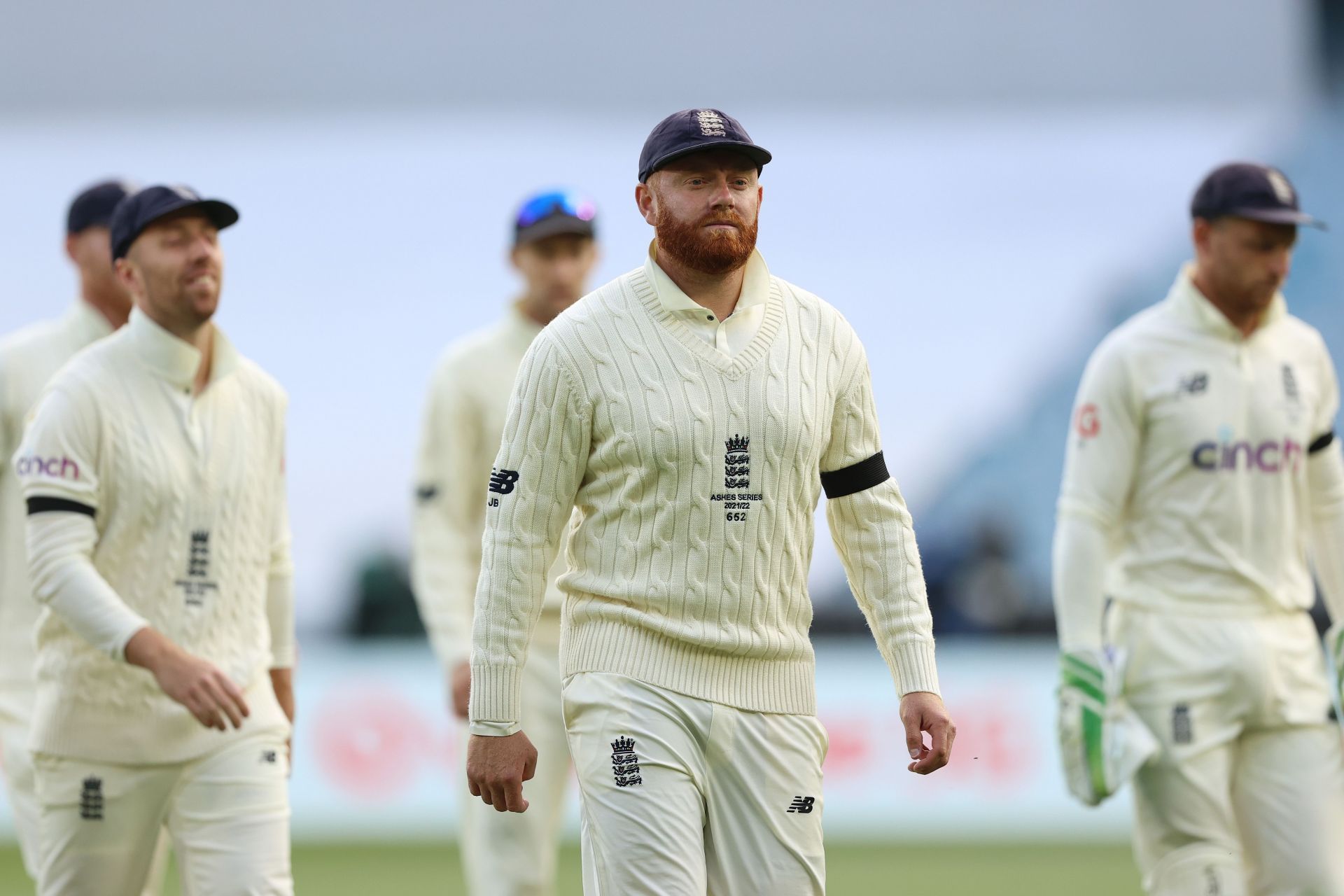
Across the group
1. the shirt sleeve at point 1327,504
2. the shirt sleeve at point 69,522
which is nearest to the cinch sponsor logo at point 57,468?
the shirt sleeve at point 69,522

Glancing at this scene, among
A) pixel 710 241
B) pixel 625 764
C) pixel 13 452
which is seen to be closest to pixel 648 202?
pixel 710 241

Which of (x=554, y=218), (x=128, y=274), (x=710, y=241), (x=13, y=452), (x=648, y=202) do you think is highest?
(x=554, y=218)

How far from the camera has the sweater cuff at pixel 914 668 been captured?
14.0 ft

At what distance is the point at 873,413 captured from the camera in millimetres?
4422

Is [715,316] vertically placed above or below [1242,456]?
below

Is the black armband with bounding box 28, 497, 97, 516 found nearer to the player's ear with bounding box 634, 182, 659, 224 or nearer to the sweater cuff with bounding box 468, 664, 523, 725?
the sweater cuff with bounding box 468, 664, 523, 725

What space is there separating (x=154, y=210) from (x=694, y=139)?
1.86m

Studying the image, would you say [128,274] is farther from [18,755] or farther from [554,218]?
[18,755]

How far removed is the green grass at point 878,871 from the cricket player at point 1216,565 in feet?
11.5

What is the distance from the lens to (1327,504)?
239 inches

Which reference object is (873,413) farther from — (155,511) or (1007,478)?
(1007,478)

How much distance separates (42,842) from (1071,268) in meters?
11.1

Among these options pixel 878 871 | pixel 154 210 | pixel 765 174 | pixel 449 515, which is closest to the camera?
pixel 154 210

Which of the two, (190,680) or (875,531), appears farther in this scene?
(190,680)
